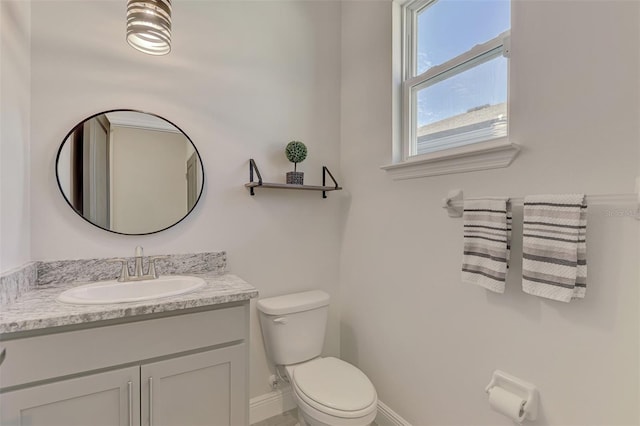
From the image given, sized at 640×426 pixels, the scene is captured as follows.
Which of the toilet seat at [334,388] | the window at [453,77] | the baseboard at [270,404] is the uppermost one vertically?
the window at [453,77]

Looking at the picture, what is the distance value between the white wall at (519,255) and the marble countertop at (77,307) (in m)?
0.88

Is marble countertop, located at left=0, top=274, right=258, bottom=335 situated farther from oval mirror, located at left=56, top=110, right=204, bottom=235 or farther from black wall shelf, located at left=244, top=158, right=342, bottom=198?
black wall shelf, located at left=244, top=158, right=342, bottom=198

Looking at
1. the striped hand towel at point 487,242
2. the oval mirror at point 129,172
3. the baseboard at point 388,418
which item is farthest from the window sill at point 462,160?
the baseboard at point 388,418

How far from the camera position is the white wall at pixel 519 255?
0.95m

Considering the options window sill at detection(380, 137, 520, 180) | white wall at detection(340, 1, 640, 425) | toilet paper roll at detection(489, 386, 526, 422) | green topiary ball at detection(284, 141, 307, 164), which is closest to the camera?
white wall at detection(340, 1, 640, 425)

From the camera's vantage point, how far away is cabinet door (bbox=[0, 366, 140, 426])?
980mm

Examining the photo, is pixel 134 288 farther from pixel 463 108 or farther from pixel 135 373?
pixel 463 108

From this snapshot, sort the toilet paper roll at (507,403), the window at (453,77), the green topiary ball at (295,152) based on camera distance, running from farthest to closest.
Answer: the green topiary ball at (295,152) → the window at (453,77) → the toilet paper roll at (507,403)

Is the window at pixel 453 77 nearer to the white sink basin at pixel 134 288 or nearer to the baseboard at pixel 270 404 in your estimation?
the white sink basin at pixel 134 288

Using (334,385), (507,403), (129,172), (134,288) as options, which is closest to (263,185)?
(129,172)

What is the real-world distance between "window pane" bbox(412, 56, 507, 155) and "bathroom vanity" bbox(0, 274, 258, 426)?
1.20 metres

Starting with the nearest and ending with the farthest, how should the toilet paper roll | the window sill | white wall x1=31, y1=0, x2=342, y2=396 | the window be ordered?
1. the toilet paper roll
2. the window sill
3. the window
4. white wall x1=31, y1=0, x2=342, y2=396

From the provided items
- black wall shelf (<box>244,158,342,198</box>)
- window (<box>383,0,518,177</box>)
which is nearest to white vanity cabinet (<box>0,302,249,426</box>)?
black wall shelf (<box>244,158,342,198</box>)

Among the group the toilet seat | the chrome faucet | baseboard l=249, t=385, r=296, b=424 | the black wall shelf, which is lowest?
baseboard l=249, t=385, r=296, b=424
